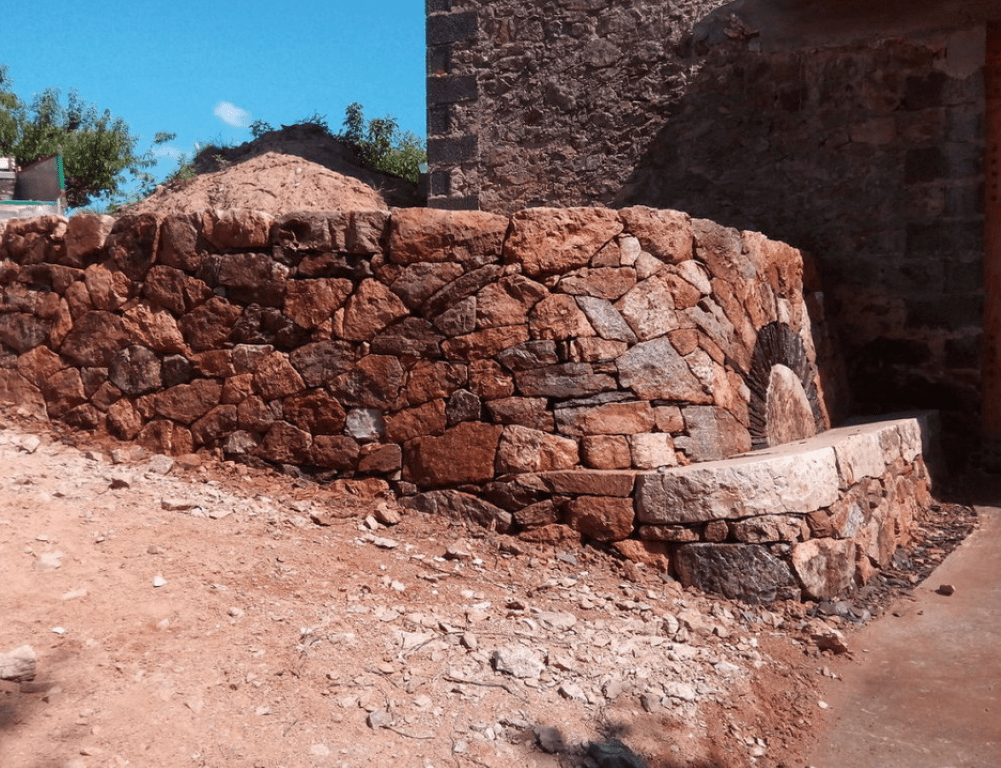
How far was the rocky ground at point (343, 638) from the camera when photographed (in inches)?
109

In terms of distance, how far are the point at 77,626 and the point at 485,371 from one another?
198 centimetres

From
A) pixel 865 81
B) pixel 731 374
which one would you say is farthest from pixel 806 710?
pixel 865 81

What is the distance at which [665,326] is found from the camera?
435 centimetres

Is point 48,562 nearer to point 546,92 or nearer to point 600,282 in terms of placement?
point 600,282

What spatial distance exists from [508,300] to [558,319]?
0.81 ft

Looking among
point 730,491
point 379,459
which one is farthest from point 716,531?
point 379,459

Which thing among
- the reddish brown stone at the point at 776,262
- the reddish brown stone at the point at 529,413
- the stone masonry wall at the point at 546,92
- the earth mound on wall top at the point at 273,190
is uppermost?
the stone masonry wall at the point at 546,92

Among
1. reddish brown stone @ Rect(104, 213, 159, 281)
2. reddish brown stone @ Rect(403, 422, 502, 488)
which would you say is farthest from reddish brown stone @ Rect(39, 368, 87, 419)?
reddish brown stone @ Rect(403, 422, 502, 488)

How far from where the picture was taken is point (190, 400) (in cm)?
469

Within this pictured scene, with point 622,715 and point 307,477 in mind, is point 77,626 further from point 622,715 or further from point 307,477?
point 622,715

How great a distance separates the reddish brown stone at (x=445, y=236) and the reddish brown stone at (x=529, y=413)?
26.8 inches

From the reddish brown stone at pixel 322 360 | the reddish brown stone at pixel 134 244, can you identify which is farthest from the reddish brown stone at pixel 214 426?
the reddish brown stone at pixel 134 244

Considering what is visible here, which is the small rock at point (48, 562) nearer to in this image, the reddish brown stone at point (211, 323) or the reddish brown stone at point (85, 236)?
the reddish brown stone at point (211, 323)

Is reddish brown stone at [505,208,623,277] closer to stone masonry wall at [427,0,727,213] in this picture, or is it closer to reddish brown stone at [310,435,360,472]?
reddish brown stone at [310,435,360,472]
